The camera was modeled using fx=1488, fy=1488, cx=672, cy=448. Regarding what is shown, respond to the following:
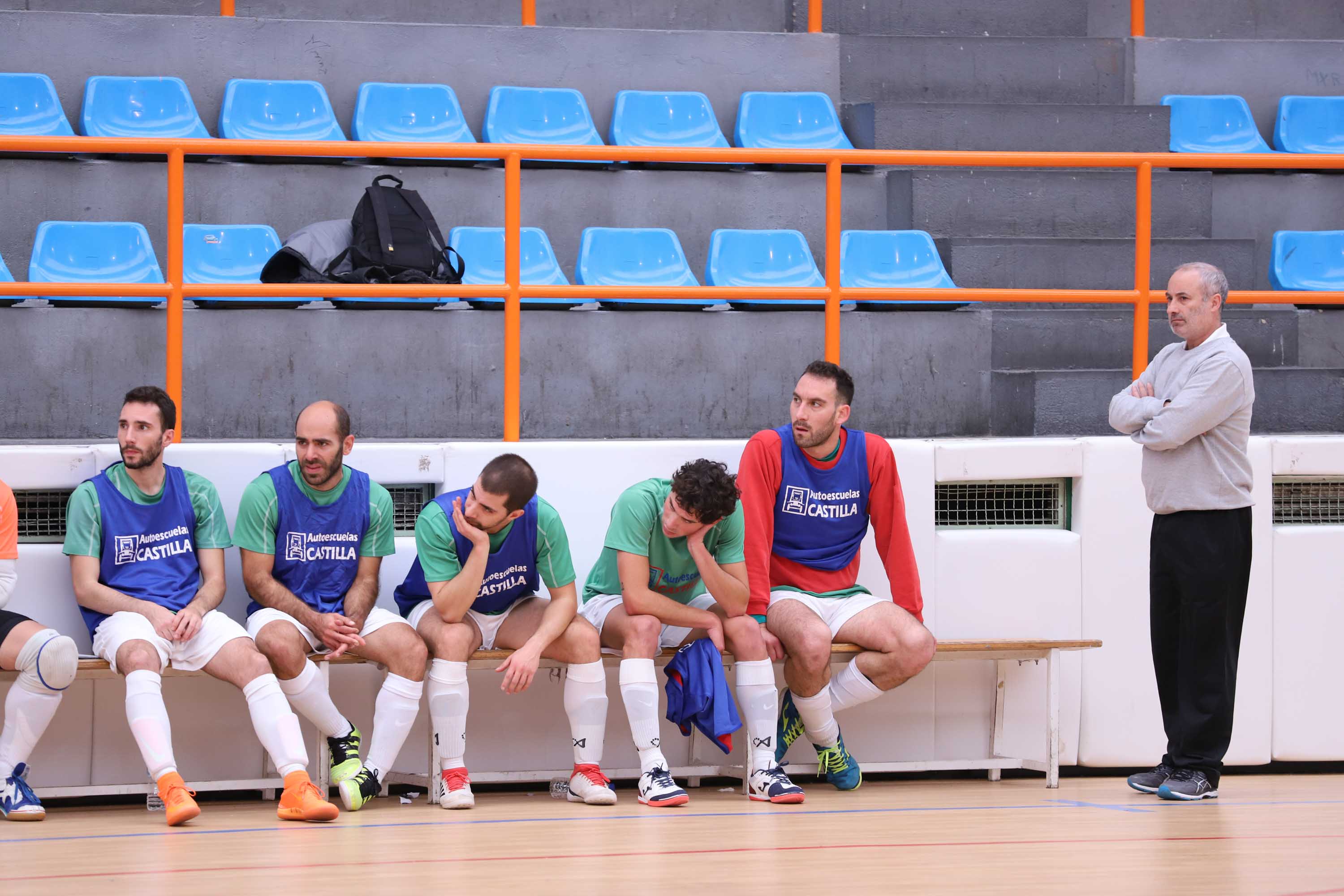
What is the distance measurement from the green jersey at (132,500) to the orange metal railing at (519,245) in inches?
14.1

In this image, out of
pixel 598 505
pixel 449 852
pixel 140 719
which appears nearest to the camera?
pixel 449 852

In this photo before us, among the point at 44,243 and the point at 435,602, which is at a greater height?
the point at 44,243

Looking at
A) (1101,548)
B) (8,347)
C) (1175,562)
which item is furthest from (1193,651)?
(8,347)

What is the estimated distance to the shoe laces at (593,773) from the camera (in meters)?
4.64

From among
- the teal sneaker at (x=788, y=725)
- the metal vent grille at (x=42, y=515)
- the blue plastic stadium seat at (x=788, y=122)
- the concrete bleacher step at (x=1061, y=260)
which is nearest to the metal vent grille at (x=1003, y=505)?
the teal sneaker at (x=788, y=725)

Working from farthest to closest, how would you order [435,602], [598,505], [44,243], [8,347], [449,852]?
[44,243] → [8,347] → [598,505] → [435,602] → [449,852]

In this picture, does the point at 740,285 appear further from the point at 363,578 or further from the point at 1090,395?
the point at 363,578

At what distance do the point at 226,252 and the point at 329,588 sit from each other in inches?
111

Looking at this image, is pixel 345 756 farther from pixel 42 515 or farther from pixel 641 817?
pixel 42 515

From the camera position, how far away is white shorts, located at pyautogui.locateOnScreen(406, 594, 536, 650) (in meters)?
4.73

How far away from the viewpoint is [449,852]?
3.83m

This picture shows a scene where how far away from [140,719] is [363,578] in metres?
0.80

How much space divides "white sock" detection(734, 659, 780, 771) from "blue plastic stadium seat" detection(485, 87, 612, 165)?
3.90m

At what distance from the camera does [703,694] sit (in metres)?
4.63
